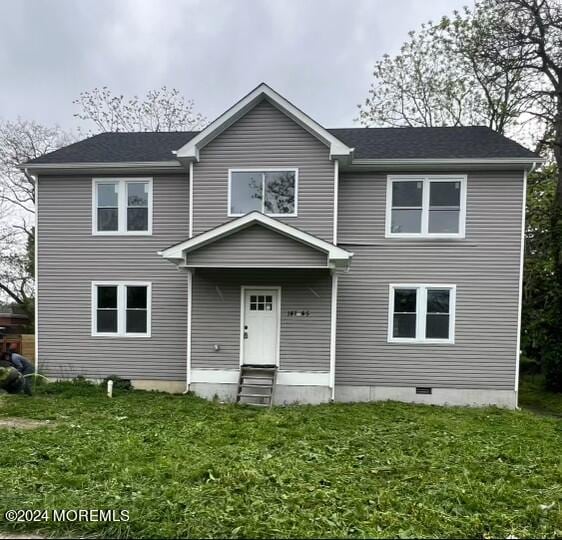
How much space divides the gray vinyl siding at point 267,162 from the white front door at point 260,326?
1.84 meters

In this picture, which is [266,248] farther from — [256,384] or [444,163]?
[444,163]

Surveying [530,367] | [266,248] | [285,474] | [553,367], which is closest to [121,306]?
[266,248]

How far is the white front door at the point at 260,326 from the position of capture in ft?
31.0

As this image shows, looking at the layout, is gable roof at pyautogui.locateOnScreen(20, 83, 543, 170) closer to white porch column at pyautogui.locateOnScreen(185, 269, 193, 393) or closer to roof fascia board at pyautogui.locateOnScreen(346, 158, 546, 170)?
roof fascia board at pyautogui.locateOnScreen(346, 158, 546, 170)

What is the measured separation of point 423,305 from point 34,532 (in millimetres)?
8504

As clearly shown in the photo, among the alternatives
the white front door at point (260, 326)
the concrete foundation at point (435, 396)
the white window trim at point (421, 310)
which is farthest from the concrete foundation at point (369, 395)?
the white window trim at point (421, 310)

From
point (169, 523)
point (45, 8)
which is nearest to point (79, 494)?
point (169, 523)

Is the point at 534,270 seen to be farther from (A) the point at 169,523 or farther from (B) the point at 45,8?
(B) the point at 45,8

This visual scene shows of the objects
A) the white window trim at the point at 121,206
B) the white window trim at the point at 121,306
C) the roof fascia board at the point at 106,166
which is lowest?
the white window trim at the point at 121,306

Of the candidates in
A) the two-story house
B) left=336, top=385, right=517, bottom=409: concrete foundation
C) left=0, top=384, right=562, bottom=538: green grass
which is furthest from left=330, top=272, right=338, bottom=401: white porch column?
left=0, top=384, right=562, bottom=538: green grass

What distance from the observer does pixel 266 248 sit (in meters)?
8.74

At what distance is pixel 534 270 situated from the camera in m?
12.7

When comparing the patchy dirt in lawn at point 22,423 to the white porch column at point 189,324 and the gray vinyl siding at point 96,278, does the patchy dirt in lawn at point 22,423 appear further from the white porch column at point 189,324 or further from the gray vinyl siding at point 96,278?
the gray vinyl siding at point 96,278

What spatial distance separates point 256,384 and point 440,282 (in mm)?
4965
